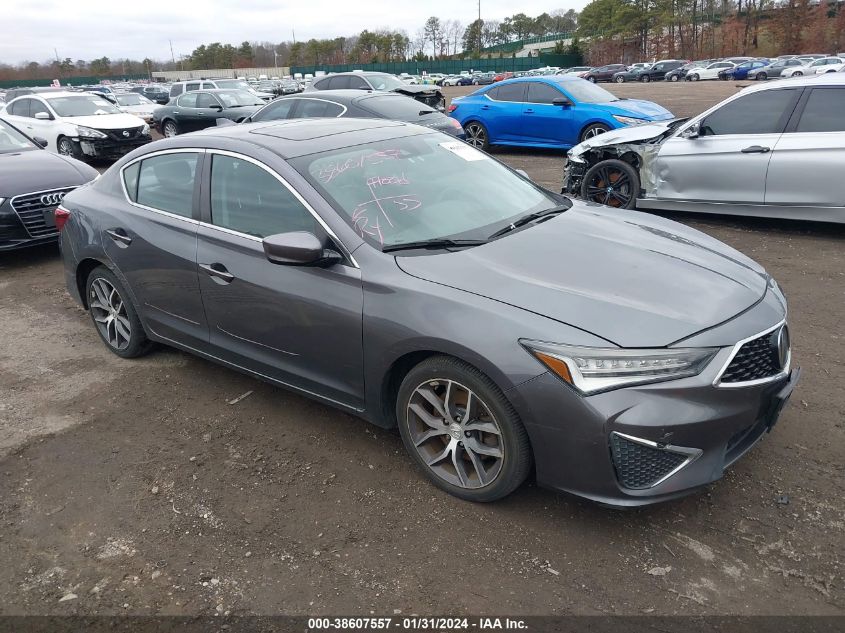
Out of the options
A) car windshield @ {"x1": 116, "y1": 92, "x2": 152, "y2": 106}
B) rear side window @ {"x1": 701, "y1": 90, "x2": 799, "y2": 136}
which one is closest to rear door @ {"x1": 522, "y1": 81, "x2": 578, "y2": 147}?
rear side window @ {"x1": 701, "y1": 90, "x2": 799, "y2": 136}

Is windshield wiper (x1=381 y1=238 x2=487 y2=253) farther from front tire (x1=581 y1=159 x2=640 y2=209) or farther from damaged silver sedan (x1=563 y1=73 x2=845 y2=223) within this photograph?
front tire (x1=581 y1=159 x2=640 y2=209)

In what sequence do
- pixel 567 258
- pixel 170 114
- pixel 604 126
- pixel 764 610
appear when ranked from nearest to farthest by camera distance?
pixel 764 610 → pixel 567 258 → pixel 604 126 → pixel 170 114

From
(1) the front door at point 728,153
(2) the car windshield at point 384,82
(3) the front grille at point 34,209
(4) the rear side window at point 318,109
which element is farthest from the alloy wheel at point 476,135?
(3) the front grille at point 34,209

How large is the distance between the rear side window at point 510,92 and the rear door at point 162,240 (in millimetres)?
10083

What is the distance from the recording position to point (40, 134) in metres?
14.1

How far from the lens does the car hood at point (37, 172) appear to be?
709cm

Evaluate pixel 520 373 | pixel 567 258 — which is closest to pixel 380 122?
pixel 567 258

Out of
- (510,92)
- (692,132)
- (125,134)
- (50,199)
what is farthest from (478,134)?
(50,199)

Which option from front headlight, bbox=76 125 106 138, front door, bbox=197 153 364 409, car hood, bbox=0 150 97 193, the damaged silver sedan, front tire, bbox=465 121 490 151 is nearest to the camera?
→ front door, bbox=197 153 364 409

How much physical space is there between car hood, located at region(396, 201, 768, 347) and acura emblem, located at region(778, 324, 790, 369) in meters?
0.19

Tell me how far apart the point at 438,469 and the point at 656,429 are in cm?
108

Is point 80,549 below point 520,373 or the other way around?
below

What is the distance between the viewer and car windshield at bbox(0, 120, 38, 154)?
819 centimetres

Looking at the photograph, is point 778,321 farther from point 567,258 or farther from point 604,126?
point 604,126
